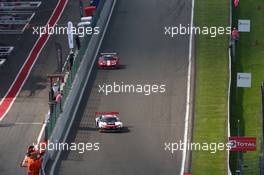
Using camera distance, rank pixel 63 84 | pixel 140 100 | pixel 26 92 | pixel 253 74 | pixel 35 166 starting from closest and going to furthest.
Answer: pixel 35 166, pixel 63 84, pixel 140 100, pixel 26 92, pixel 253 74

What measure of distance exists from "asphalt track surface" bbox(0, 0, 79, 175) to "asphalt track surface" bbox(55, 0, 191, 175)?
88.9 inches

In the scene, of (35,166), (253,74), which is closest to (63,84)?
(253,74)

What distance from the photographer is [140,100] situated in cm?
5266

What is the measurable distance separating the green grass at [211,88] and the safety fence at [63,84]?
722cm

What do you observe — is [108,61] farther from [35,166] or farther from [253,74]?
[35,166]

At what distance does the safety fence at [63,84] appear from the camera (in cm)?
4612

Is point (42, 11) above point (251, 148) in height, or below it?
above

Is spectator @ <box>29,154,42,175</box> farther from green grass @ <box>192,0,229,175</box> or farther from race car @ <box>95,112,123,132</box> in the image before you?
race car @ <box>95,112,123,132</box>

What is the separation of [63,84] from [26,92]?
3.59 metres

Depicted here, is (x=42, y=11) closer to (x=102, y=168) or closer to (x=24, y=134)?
(x=24, y=134)

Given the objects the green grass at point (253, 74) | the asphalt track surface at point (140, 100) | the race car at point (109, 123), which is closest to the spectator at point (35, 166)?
the asphalt track surface at point (140, 100)

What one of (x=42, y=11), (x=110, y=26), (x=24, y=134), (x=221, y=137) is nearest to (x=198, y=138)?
(x=221, y=137)

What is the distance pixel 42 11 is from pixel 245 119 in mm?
23058

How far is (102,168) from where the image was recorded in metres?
44.1
